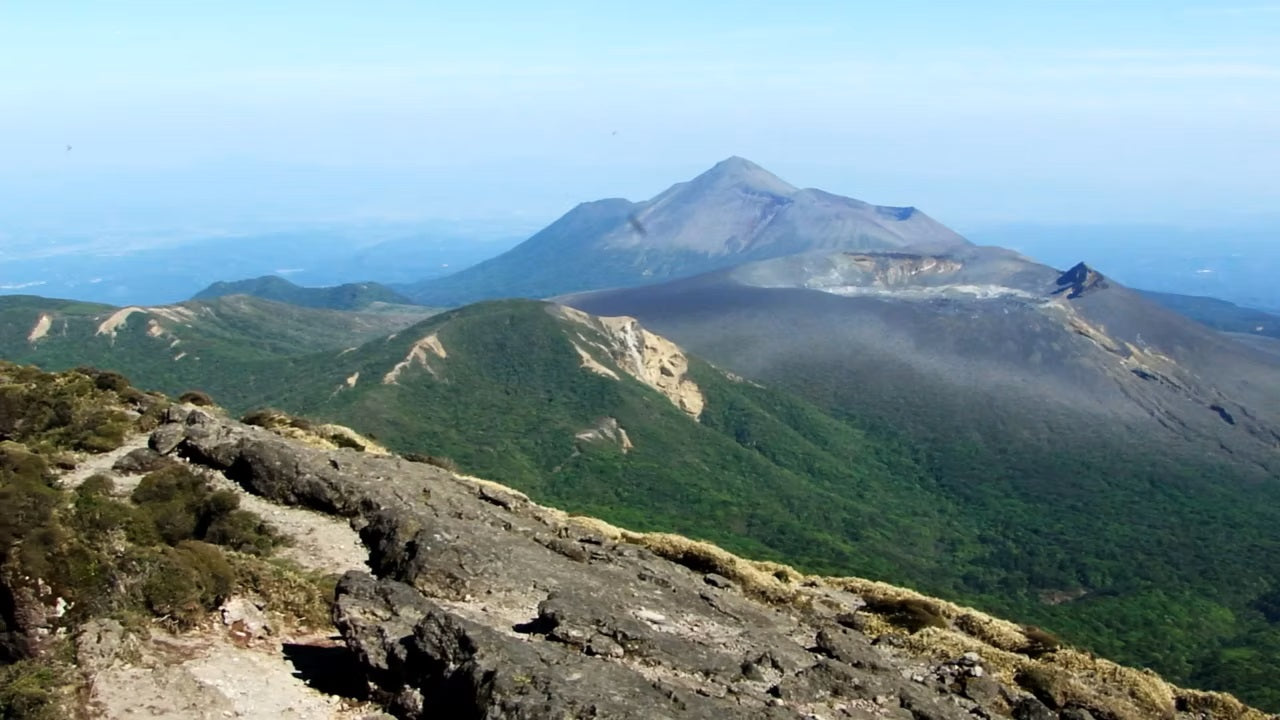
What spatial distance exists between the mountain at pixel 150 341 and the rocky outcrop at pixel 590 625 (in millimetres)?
117122

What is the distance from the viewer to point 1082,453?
497 ft

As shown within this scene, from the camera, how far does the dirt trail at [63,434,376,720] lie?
13336 millimetres

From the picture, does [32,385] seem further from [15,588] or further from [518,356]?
[518,356]

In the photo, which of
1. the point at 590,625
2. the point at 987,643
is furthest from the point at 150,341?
the point at 590,625

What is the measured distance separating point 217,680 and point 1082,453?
156m

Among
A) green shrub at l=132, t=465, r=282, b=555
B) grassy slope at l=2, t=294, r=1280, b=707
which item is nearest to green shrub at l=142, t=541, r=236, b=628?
green shrub at l=132, t=465, r=282, b=555

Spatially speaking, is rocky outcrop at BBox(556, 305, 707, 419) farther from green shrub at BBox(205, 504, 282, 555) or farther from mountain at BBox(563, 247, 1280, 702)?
green shrub at BBox(205, 504, 282, 555)

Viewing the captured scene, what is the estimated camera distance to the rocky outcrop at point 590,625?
1417cm

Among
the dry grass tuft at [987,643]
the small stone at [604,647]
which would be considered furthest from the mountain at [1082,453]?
the small stone at [604,647]

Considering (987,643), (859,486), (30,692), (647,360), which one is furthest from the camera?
(647,360)

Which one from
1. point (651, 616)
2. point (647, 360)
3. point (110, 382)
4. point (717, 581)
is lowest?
point (647, 360)

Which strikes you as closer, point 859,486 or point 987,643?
point 987,643

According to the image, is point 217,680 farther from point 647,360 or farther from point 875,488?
point 647,360

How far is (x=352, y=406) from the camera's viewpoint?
371ft
